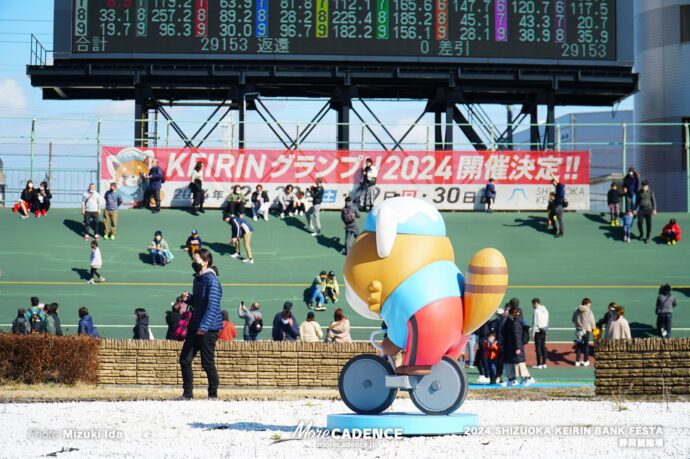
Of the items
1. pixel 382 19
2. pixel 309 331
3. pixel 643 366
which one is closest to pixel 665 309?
pixel 643 366

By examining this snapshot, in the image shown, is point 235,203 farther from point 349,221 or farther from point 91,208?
point 91,208

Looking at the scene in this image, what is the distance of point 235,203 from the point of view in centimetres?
2581

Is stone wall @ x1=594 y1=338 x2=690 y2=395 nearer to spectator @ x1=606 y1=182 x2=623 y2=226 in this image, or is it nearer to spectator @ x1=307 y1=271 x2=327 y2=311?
spectator @ x1=307 y1=271 x2=327 y2=311

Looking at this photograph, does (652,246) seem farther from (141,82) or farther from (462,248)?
(141,82)

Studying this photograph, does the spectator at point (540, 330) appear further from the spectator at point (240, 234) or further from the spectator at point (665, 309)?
the spectator at point (240, 234)

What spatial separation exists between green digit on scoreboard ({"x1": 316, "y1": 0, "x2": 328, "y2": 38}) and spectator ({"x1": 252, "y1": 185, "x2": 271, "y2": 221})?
6388 millimetres

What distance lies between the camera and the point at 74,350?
42.4ft

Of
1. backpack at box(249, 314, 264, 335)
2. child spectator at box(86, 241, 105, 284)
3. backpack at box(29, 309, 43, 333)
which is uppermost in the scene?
child spectator at box(86, 241, 105, 284)

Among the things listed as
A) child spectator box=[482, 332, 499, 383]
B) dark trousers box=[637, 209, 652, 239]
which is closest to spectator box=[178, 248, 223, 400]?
child spectator box=[482, 332, 499, 383]

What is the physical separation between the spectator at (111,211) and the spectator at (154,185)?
1.32 meters

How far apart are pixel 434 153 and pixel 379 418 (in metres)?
20.9

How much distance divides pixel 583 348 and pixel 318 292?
716cm

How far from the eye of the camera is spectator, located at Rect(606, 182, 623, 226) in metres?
27.3

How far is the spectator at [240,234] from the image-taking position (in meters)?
24.8
